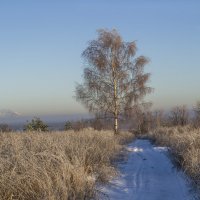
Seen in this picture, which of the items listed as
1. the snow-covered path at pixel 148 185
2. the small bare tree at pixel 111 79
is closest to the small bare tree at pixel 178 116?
the small bare tree at pixel 111 79

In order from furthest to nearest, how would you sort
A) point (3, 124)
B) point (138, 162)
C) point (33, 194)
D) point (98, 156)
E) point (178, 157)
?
point (3, 124) → point (138, 162) → point (178, 157) → point (98, 156) → point (33, 194)

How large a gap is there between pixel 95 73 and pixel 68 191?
96.6 feet

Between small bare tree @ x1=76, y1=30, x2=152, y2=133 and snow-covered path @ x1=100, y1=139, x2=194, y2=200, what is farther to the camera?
small bare tree @ x1=76, y1=30, x2=152, y2=133

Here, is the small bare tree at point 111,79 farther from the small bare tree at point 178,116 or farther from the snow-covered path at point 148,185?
the snow-covered path at point 148,185

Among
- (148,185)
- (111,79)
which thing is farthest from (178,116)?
(148,185)

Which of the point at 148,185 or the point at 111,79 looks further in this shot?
the point at 111,79

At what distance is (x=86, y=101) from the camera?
3725cm

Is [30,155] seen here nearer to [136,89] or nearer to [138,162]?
[138,162]

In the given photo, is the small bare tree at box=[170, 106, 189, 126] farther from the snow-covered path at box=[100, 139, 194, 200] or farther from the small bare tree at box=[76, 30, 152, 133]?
the snow-covered path at box=[100, 139, 194, 200]

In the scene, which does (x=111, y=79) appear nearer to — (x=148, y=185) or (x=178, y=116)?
(x=178, y=116)

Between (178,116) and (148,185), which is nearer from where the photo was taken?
(148,185)

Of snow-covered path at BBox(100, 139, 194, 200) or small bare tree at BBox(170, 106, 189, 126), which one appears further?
small bare tree at BBox(170, 106, 189, 126)

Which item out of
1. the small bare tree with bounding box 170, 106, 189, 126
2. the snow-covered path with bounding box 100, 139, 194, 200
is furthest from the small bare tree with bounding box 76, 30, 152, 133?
the snow-covered path with bounding box 100, 139, 194, 200

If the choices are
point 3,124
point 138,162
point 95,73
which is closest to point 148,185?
point 138,162
